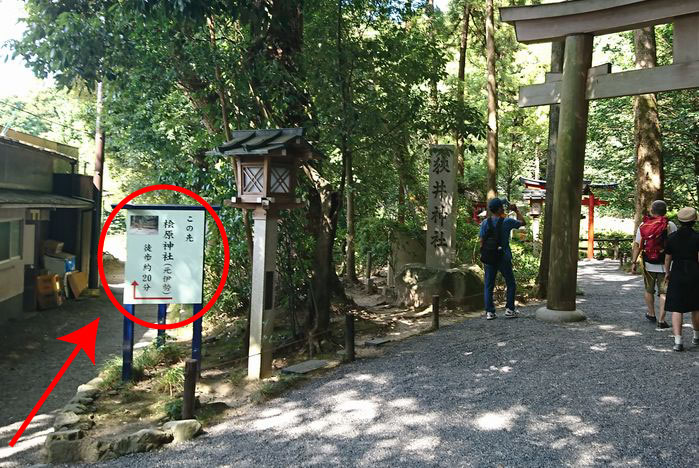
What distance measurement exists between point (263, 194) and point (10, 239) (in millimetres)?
10129

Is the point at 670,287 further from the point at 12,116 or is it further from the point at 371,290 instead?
the point at 12,116

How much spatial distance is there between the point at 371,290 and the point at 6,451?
10.4m

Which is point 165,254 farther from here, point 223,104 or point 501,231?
point 501,231

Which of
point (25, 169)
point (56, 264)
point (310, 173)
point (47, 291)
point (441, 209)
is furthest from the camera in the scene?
point (56, 264)

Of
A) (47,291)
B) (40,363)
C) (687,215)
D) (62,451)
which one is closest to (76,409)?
(62,451)

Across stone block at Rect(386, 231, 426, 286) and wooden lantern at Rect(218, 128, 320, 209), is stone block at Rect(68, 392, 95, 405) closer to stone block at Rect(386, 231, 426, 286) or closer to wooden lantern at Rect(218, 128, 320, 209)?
wooden lantern at Rect(218, 128, 320, 209)

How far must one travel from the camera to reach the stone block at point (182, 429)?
18.2 ft

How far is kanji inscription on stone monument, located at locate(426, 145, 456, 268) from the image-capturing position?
1262 cm

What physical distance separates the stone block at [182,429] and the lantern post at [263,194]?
1616mm


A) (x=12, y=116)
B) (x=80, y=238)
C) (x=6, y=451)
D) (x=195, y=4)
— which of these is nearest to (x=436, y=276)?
(x=195, y=4)

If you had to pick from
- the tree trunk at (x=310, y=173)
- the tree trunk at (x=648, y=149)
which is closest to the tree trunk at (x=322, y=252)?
the tree trunk at (x=310, y=173)

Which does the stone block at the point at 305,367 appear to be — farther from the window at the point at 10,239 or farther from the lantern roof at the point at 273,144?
the window at the point at 10,239

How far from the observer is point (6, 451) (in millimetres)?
5973

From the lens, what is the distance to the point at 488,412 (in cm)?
540
